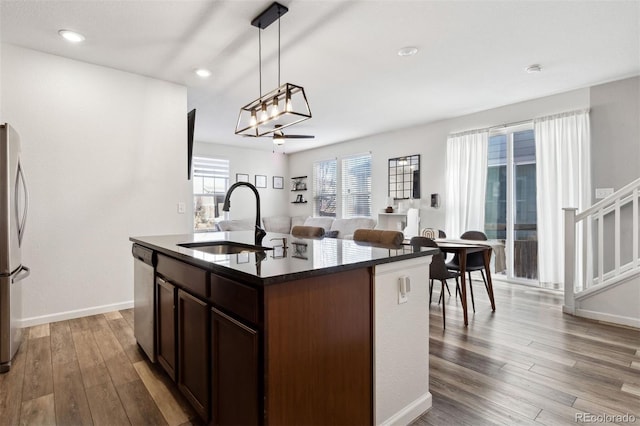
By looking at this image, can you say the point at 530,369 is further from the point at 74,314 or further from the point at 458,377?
the point at 74,314

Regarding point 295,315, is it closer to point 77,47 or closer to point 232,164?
point 77,47

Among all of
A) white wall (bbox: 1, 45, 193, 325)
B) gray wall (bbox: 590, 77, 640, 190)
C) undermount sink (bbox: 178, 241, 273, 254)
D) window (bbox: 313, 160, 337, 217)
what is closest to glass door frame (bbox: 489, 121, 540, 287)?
gray wall (bbox: 590, 77, 640, 190)

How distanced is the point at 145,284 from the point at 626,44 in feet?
15.0

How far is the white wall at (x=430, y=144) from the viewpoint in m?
4.47

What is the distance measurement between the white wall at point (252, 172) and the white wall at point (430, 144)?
131cm

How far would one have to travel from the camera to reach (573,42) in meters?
3.01

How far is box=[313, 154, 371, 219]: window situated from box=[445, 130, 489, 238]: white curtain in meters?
1.86

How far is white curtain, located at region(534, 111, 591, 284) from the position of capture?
13.6 ft

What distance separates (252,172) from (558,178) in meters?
6.05

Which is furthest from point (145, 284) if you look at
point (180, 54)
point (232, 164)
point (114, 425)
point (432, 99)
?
point (232, 164)

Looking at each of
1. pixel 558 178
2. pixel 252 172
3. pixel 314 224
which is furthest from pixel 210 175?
pixel 558 178

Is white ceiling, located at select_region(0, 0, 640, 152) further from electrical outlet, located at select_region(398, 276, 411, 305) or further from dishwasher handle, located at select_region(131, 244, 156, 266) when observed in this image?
electrical outlet, located at select_region(398, 276, 411, 305)

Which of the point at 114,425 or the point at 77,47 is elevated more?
the point at 77,47

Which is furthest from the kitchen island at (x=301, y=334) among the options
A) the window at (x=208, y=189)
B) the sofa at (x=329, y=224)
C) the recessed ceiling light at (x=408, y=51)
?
the window at (x=208, y=189)
